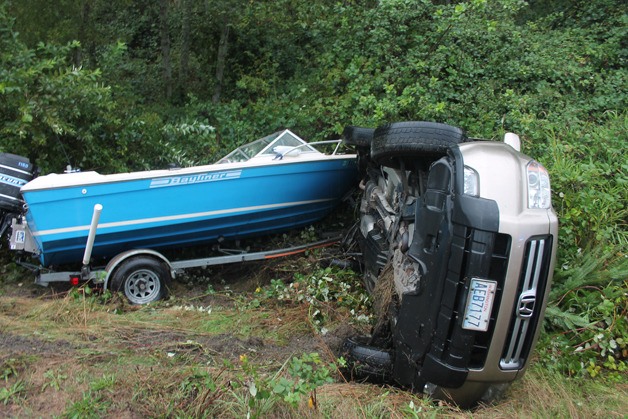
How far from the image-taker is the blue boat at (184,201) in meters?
5.02

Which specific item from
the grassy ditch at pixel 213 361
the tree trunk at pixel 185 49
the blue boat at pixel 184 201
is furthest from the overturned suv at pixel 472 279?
the tree trunk at pixel 185 49

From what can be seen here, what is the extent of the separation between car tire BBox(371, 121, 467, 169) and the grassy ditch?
1.41 m

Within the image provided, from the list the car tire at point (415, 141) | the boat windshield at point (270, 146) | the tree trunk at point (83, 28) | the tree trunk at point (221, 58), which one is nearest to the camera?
the car tire at point (415, 141)

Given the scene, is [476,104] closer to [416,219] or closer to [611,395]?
[416,219]

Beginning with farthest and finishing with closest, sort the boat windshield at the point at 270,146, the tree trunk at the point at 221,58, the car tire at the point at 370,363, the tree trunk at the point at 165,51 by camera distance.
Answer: the tree trunk at the point at 165,51, the tree trunk at the point at 221,58, the boat windshield at the point at 270,146, the car tire at the point at 370,363

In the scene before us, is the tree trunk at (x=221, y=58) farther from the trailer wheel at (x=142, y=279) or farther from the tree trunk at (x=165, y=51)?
the trailer wheel at (x=142, y=279)

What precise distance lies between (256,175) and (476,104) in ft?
9.31

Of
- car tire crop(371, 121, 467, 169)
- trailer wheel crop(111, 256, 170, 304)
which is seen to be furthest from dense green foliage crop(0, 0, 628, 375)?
trailer wheel crop(111, 256, 170, 304)

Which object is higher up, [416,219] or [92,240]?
[416,219]

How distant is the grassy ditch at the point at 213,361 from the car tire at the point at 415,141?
55.4 inches

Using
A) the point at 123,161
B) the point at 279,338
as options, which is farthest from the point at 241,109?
the point at 279,338

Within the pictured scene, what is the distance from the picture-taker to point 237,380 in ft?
10.1

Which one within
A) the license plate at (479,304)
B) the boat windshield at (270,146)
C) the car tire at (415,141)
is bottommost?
the license plate at (479,304)

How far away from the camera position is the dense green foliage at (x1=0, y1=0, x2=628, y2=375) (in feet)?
15.5
